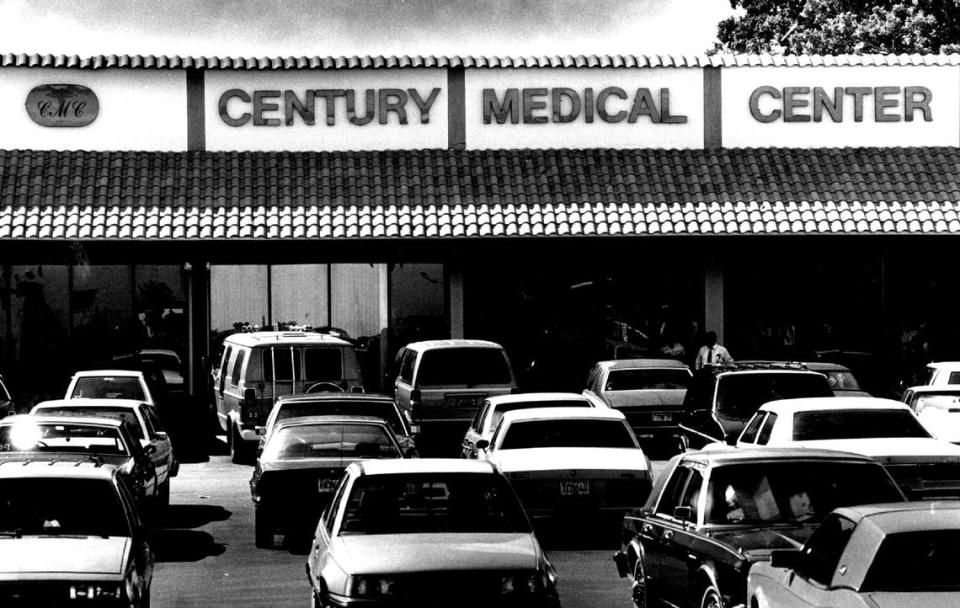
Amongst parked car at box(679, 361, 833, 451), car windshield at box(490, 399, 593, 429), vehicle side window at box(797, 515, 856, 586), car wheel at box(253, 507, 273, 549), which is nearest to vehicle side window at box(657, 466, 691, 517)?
vehicle side window at box(797, 515, 856, 586)

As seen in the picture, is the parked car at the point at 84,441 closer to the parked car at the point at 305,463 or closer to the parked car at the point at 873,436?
the parked car at the point at 305,463

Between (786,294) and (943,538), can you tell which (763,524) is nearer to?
(943,538)

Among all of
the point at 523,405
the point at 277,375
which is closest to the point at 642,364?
the point at 523,405

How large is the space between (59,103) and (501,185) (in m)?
8.67

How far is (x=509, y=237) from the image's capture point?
28.5 metres

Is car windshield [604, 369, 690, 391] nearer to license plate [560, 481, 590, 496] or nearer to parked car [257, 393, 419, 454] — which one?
parked car [257, 393, 419, 454]

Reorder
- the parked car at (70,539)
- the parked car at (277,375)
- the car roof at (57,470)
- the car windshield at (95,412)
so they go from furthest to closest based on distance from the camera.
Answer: the parked car at (277,375) → the car windshield at (95,412) → the car roof at (57,470) → the parked car at (70,539)

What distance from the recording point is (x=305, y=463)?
16.4m

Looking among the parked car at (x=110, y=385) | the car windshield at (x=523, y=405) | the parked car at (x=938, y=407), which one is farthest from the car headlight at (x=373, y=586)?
the parked car at (x=110, y=385)

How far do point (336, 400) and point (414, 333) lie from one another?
33.2 feet

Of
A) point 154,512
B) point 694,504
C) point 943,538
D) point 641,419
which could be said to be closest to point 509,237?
point 641,419

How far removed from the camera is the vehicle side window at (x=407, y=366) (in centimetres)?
2572

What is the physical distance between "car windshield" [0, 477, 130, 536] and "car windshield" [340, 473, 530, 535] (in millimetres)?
1826

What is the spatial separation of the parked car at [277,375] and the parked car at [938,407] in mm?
8443
